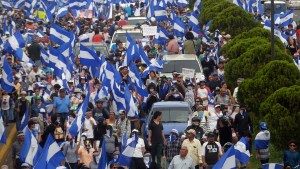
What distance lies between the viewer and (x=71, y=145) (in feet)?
76.0

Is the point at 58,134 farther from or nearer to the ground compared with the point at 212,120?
nearer to the ground

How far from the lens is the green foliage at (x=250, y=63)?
30.8 m

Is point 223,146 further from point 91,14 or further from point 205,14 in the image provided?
point 91,14

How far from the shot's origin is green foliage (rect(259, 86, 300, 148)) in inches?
950

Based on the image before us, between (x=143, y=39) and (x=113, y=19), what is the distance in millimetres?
8440

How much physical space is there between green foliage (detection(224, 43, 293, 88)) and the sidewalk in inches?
217

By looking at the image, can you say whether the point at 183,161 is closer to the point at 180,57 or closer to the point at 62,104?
the point at 62,104

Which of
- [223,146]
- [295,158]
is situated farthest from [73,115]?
[295,158]

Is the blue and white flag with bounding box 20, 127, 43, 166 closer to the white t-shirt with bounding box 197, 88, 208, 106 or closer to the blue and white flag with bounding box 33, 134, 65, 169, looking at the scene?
the blue and white flag with bounding box 33, 134, 65, 169

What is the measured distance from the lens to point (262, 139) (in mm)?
23109

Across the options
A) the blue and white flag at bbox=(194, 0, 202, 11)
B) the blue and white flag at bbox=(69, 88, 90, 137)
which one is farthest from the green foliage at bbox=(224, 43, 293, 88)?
the blue and white flag at bbox=(194, 0, 202, 11)

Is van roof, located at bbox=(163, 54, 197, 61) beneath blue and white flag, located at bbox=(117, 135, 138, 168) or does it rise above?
above

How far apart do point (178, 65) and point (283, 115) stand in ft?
28.3

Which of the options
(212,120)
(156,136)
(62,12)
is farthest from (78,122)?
(62,12)
